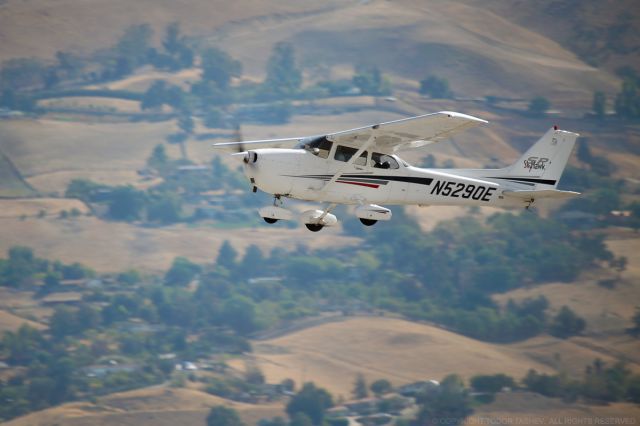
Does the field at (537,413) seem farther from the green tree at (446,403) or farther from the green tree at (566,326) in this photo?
the green tree at (566,326)

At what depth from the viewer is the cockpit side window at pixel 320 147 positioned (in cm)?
2073

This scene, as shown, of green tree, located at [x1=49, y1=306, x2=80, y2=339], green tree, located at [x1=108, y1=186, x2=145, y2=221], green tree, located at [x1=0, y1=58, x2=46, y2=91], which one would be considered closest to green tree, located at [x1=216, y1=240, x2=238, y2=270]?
green tree, located at [x1=108, y1=186, x2=145, y2=221]

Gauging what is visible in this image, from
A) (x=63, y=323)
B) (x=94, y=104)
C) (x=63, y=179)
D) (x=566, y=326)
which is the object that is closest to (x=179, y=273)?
(x=63, y=323)

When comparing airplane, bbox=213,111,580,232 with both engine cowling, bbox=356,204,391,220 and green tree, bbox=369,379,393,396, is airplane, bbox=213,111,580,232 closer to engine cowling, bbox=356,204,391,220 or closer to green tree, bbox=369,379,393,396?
engine cowling, bbox=356,204,391,220

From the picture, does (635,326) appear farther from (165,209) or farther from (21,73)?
(21,73)

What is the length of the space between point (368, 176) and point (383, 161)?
45cm

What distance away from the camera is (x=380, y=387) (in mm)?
75875

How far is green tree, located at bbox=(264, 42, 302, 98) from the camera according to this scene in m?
174

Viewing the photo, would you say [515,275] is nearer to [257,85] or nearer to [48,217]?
[48,217]

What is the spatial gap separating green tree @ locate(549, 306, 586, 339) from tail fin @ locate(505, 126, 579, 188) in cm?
6833

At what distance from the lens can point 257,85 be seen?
184500 millimetres

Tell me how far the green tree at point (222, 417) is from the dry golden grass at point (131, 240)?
39.4 metres

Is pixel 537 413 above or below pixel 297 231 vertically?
below

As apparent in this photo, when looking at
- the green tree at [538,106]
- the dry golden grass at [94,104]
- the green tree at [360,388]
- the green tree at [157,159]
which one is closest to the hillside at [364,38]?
the green tree at [538,106]
